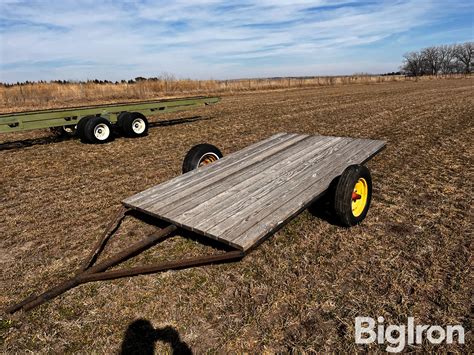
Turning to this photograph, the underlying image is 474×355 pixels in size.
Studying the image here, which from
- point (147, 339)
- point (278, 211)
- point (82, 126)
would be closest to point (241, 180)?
point (278, 211)

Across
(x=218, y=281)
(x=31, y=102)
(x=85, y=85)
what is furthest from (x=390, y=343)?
(x=85, y=85)

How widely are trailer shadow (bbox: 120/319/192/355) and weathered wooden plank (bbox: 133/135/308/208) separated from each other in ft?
4.44

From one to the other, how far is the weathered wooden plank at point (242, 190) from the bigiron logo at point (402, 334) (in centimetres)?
156

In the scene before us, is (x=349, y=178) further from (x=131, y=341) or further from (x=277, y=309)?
(x=131, y=341)

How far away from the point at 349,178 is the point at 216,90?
3049 centimetres

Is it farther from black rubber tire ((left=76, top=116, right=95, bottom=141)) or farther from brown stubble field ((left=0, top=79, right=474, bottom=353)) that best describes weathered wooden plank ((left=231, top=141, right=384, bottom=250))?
black rubber tire ((left=76, top=116, right=95, bottom=141))

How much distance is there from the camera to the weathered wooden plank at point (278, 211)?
8.77ft

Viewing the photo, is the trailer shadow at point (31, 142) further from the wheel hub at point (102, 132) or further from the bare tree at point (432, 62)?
the bare tree at point (432, 62)

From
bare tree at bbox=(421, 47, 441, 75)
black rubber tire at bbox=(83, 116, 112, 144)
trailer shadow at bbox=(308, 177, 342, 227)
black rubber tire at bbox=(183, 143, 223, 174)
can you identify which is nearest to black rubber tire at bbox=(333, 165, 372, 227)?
trailer shadow at bbox=(308, 177, 342, 227)

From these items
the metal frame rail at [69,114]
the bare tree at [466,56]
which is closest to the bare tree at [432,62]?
the bare tree at [466,56]

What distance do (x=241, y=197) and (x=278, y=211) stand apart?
586 millimetres

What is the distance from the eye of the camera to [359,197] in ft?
13.0

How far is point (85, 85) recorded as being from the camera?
25.7 metres

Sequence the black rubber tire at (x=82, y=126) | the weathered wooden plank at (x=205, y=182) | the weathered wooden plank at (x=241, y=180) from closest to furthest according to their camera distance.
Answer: the weathered wooden plank at (x=241, y=180) < the weathered wooden plank at (x=205, y=182) < the black rubber tire at (x=82, y=126)
